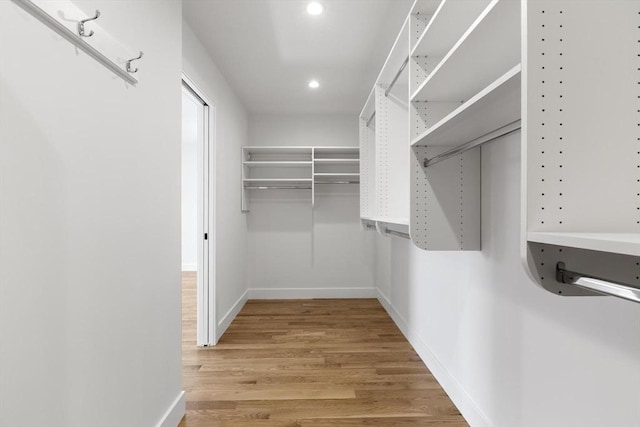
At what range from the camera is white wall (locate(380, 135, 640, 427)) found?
1007 mm

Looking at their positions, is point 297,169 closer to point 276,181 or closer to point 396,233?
point 276,181

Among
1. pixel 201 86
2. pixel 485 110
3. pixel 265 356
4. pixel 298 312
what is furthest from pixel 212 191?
pixel 485 110

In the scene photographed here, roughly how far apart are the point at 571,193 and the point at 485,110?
1.58 feet

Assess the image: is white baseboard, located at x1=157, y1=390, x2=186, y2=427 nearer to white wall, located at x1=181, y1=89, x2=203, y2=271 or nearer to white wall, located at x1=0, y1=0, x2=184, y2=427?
white wall, located at x1=0, y1=0, x2=184, y2=427

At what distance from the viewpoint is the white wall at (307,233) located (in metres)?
4.52

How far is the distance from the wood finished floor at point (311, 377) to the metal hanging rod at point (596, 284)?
150 centimetres

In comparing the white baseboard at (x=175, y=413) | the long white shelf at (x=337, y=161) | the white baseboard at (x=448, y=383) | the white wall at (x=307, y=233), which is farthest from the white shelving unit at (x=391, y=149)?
the white wall at (x=307, y=233)

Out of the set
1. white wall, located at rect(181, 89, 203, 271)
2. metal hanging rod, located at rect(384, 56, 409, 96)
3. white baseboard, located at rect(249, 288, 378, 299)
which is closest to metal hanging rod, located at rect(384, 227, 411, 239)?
metal hanging rod, located at rect(384, 56, 409, 96)

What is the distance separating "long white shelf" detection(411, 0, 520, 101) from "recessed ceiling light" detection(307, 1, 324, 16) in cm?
Result: 105

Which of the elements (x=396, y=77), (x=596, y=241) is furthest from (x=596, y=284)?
(x=396, y=77)

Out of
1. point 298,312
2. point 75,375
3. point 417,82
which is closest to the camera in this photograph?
point 75,375

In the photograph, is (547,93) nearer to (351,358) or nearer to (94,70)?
(94,70)

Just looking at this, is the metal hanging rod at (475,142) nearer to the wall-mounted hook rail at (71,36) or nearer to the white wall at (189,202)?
the wall-mounted hook rail at (71,36)

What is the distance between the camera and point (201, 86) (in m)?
2.69
